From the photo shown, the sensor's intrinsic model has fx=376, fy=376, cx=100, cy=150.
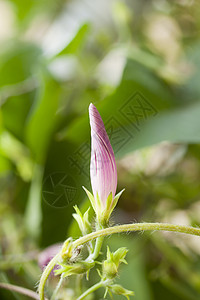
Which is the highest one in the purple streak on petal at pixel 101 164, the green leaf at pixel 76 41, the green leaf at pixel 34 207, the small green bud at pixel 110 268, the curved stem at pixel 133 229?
→ the green leaf at pixel 76 41

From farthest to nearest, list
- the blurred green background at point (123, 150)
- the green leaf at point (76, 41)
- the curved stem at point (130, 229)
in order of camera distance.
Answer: the green leaf at point (76, 41) < the blurred green background at point (123, 150) < the curved stem at point (130, 229)

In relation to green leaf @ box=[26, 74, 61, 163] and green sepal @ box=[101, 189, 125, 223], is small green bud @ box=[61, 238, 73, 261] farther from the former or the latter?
green leaf @ box=[26, 74, 61, 163]

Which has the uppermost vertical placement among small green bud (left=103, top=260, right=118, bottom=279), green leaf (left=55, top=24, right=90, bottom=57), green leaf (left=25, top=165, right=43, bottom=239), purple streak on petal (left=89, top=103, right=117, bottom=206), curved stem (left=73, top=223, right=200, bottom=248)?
green leaf (left=55, top=24, right=90, bottom=57)

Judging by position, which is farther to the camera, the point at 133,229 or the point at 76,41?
the point at 76,41

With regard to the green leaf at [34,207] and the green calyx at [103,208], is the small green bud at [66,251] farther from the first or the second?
the green leaf at [34,207]

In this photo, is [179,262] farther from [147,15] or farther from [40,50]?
[147,15]

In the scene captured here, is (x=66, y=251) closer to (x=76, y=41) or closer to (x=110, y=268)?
(x=110, y=268)

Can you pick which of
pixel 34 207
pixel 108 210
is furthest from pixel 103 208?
pixel 34 207

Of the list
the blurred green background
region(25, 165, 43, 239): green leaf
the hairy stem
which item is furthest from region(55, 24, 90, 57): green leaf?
the hairy stem

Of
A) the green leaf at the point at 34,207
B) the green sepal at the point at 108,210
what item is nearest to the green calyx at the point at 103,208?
the green sepal at the point at 108,210

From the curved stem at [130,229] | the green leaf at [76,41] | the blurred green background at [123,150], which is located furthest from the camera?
the green leaf at [76,41]
